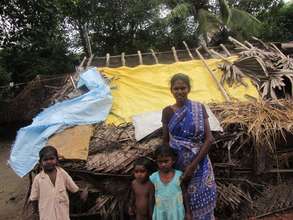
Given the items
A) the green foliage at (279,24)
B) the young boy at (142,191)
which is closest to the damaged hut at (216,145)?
the young boy at (142,191)

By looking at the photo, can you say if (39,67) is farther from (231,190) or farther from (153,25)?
(231,190)

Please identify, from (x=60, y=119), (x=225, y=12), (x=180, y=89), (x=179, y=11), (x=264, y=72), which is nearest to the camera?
(x=180, y=89)

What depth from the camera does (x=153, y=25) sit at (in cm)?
1817

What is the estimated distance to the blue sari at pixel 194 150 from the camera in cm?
350

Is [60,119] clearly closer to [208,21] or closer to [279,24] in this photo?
[208,21]

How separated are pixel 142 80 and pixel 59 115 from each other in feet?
5.59

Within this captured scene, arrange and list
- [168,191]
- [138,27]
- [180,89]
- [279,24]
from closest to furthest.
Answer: [180,89] → [168,191] → [138,27] → [279,24]

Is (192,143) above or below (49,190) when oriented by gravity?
above

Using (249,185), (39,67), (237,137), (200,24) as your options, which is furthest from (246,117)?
(200,24)

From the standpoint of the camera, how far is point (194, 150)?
3.51 meters

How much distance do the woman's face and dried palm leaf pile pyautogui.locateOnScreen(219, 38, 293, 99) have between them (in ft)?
10.9

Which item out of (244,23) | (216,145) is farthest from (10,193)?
(244,23)

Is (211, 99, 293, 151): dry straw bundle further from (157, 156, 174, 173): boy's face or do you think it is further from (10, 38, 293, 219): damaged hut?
(157, 156, 174, 173): boy's face

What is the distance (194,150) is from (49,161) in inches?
49.1
